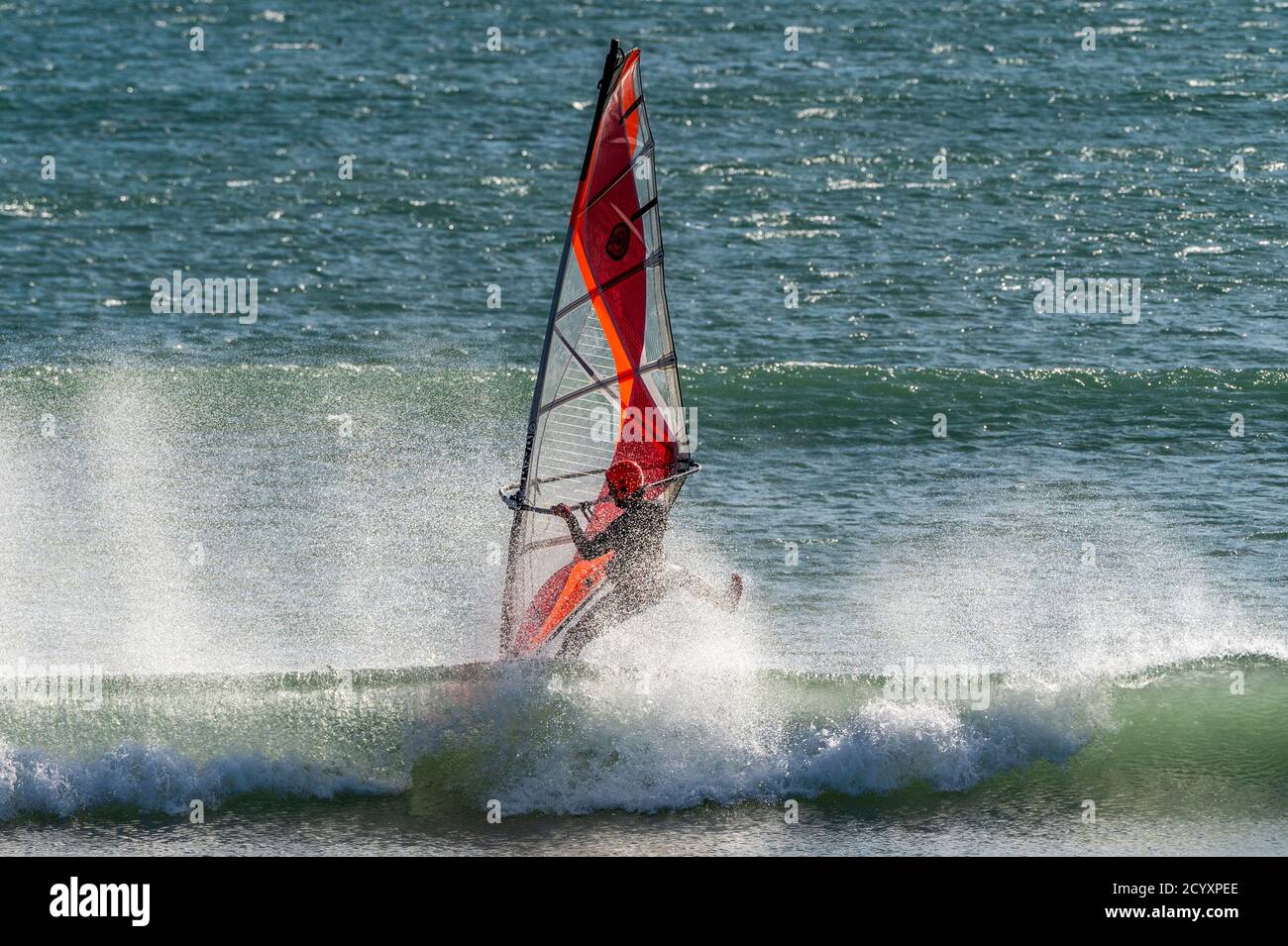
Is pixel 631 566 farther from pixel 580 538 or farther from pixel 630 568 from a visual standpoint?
pixel 580 538

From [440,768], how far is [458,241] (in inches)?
693

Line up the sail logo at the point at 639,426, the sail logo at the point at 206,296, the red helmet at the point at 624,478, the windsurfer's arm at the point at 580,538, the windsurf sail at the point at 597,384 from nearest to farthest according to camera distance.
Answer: the windsurfer's arm at the point at 580,538 → the red helmet at the point at 624,478 → the windsurf sail at the point at 597,384 → the sail logo at the point at 639,426 → the sail logo at the point at 206,296

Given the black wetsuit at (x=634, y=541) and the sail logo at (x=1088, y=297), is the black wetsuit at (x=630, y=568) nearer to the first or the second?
the black wetsuit at (x=634, y=541)

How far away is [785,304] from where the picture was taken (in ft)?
97.3

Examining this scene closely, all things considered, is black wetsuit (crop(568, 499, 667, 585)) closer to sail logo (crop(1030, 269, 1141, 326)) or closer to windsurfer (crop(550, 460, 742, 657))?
windsurfer (crop(550, 460, 742, 657))

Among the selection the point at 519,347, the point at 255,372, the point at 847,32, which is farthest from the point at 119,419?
the point at 847,32

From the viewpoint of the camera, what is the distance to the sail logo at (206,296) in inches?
1185

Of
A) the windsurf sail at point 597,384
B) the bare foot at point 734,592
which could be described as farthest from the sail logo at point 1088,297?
the bare foot at point 734,592

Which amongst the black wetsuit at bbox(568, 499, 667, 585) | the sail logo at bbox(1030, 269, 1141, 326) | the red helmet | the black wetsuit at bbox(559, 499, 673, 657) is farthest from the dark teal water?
the red helmet

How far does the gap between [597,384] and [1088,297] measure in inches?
609

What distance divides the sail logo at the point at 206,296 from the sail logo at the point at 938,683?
583 inches

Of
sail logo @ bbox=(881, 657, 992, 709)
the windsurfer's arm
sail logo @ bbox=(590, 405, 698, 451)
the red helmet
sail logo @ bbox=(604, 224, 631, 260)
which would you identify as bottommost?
sail logo @ bbox=(881, 657, 992, 709)

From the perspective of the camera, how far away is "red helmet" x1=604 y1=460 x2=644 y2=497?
1546 cm
